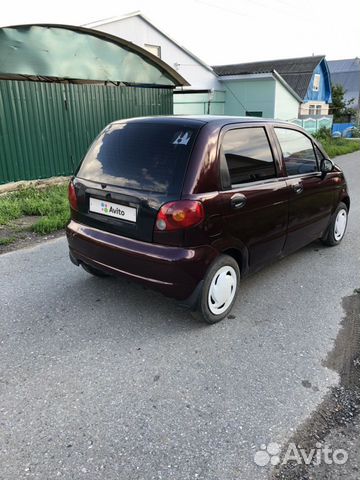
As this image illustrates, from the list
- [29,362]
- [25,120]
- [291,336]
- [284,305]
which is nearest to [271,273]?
[284,305]

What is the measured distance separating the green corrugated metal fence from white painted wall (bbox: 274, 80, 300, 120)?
1430 cm

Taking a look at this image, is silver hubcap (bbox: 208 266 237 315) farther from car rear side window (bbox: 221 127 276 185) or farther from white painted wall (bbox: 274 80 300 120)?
white painted wall (bbox: 274 80 300 120)

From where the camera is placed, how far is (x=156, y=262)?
3.13 m

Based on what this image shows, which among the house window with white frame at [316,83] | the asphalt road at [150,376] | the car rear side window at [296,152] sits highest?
the house window with white frame at [316,83]

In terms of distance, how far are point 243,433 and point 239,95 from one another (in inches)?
916

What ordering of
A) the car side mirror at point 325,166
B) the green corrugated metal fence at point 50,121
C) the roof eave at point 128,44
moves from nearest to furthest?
the car side mirror at point 325,166 < the green corrugated metal fence at point 50,121 < the roof eave at point 128,44

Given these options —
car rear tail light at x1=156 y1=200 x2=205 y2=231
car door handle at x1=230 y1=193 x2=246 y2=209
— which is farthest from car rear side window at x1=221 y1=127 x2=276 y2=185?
car rear tail light at x1=156 y1=200 x2=205 y2=231

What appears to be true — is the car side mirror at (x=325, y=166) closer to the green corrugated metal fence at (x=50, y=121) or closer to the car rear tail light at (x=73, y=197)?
Result: the car rear tail light at (x=73, y=197)

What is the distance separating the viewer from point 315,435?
233 cm

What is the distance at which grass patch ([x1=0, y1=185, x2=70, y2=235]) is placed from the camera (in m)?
6.23

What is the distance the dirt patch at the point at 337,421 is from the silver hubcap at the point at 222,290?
3.11ft

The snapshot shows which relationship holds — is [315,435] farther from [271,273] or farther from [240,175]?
[271,273]

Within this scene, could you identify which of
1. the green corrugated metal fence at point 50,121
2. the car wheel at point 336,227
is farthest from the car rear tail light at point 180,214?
the green corrugated metal fence at point 50,121

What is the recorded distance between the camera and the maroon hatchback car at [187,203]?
10.2 ft
